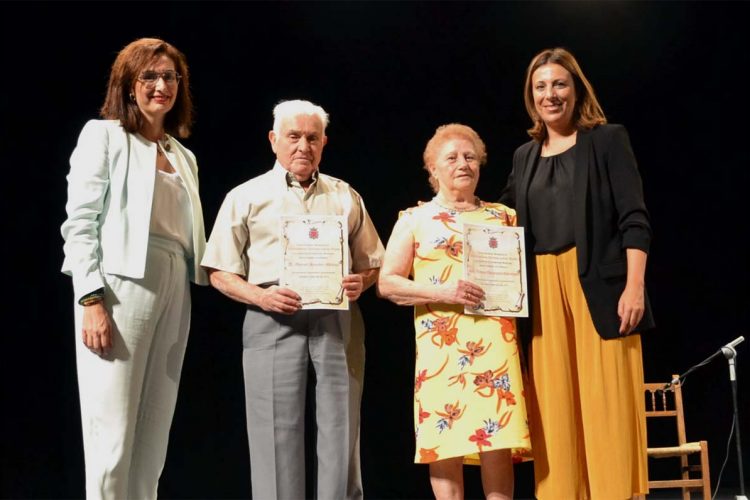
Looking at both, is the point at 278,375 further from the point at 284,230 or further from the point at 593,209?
the point at 593,209

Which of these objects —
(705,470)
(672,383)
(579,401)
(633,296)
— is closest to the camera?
(633,296)

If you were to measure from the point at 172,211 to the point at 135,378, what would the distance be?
516 millimetres

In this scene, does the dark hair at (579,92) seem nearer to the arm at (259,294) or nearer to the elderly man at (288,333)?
the elderly man at (288,333)

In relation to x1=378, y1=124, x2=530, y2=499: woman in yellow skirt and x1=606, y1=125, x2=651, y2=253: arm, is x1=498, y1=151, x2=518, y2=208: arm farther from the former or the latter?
x1=606, y1=125, x2=651, y2=253: arm

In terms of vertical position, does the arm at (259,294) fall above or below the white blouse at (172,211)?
below

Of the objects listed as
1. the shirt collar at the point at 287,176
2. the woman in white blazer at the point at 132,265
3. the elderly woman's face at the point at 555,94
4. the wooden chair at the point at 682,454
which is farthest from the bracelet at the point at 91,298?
the wooden chair at the point at 682,454

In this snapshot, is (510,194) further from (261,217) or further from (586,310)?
(261,217)

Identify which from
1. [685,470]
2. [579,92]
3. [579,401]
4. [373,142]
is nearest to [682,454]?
[685,470]

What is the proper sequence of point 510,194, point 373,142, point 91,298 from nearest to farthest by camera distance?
point 91,298
point 510,194
point 373,142

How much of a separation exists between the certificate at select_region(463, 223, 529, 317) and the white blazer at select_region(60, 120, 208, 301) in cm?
95

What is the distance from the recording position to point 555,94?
9.08ft

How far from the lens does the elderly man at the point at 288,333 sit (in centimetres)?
261

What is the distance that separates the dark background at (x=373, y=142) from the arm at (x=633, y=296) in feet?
7.52

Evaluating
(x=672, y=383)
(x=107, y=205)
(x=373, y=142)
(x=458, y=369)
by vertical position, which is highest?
(x=373, y=142)
